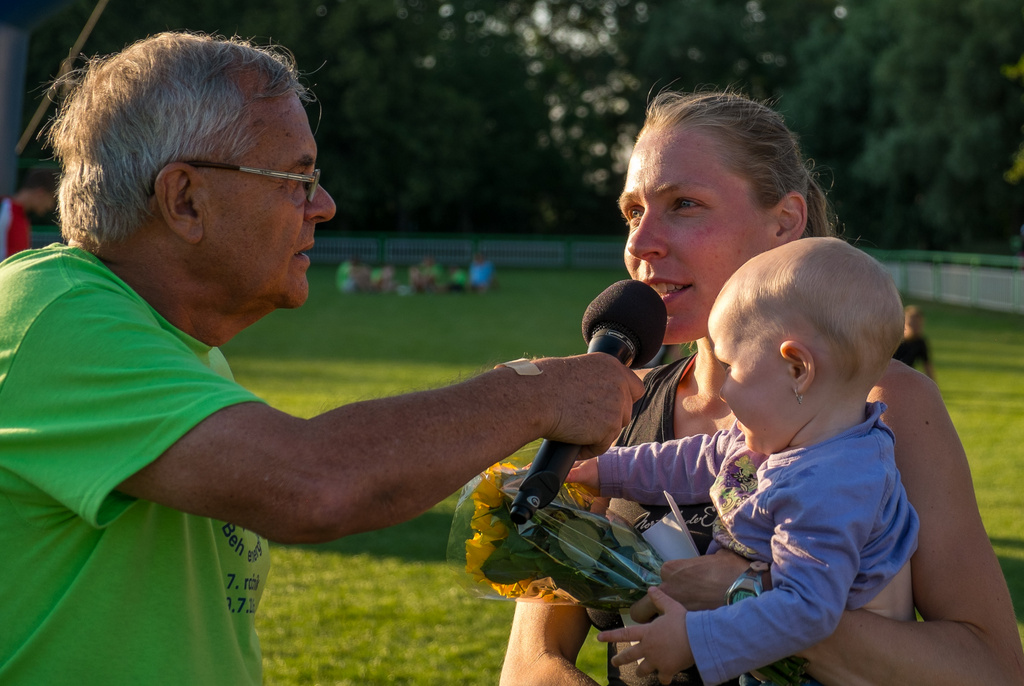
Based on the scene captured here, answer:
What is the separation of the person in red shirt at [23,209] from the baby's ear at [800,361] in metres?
5.45

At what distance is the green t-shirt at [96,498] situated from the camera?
5.88 feet

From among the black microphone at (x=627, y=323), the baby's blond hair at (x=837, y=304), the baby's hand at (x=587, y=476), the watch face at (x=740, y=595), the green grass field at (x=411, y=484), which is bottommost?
the green grass field at (x=411, y=484)

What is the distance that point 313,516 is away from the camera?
1754 mm

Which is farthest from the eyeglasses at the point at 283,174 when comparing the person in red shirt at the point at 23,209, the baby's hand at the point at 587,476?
the person in red shirt at the point at 23,209

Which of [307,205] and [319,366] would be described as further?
[319,366]

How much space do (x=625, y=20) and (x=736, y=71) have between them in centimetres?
1080

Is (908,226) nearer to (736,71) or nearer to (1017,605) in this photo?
(736,71)

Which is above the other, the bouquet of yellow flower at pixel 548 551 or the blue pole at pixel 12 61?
the blue pole at pixel 12 61

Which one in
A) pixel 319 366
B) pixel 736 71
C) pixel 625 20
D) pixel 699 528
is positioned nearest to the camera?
pixel 699 528

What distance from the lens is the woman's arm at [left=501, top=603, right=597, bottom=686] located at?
2561mm

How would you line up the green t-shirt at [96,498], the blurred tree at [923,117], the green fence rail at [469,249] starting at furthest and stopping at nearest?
the green fence rail at [469,249], the blurred tree at [923,117], the green t-shirt at [96,498]

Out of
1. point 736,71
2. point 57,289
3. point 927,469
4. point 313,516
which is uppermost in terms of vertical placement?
point 57,289

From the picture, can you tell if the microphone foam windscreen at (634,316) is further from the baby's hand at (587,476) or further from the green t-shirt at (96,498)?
the green t-shirt at (96,498)

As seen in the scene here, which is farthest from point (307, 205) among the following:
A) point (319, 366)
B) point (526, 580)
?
point (319, 366)
